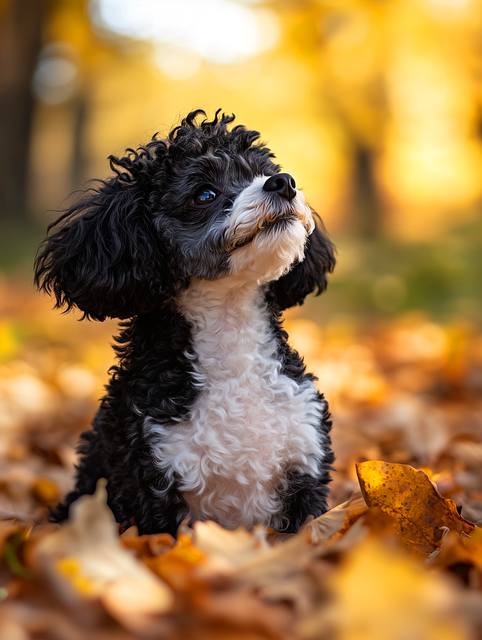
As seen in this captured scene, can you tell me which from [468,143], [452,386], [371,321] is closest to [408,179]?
[468,143]

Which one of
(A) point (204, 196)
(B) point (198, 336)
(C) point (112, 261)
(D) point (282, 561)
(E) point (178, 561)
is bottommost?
(E) point (178, 561)

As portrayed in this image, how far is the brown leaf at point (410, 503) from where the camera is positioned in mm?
2025

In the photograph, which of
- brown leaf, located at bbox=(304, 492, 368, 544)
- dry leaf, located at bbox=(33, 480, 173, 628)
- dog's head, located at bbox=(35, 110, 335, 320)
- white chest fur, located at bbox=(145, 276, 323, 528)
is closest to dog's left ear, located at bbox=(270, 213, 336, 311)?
dog's head, located at bbox=(35, 110, 335, 320)

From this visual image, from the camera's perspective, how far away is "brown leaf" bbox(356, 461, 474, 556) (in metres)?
2.03

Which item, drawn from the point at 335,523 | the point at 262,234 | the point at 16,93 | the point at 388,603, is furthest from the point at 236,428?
the point at 16,93

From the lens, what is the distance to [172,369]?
2438 mm

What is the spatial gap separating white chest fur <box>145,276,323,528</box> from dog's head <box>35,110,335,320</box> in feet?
0.54

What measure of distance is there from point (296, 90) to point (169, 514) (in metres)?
16.3

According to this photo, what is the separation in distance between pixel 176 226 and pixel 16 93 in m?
13.2

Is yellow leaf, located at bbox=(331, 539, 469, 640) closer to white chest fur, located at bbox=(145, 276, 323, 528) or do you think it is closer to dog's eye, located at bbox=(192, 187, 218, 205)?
white chest fur, located at bbox=(145, 276, 323, 528)

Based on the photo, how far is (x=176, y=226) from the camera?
2652mm

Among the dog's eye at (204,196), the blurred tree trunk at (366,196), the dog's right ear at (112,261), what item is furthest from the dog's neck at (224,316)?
the blurred tree trunk at (366,196)

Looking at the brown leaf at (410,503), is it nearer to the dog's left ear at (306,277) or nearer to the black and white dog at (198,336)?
the black and white dog at (198,336)

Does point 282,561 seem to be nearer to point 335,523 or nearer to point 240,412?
point 335,523
